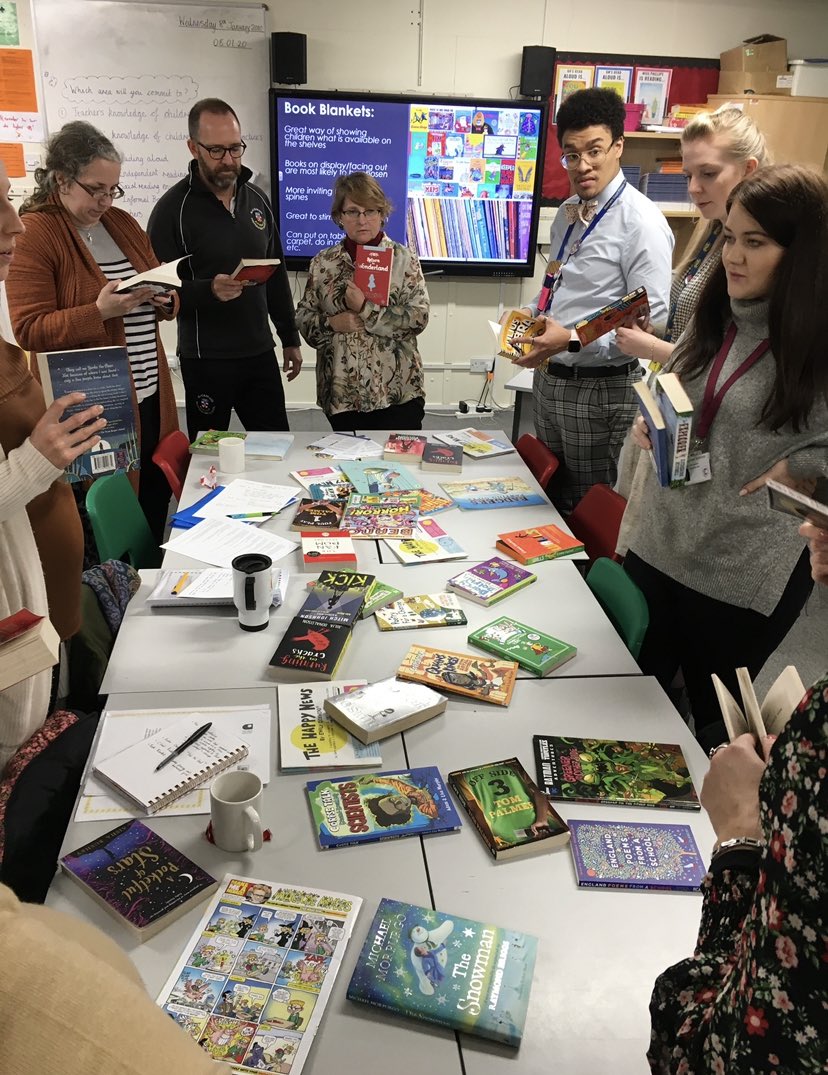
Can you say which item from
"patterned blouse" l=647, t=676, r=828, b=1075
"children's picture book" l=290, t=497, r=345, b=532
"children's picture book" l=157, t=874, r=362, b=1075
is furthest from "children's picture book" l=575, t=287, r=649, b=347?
"patterned blouse" l=647, t=676, r=828, b=1075

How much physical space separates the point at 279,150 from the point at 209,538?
381 cm

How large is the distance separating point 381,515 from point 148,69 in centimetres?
398

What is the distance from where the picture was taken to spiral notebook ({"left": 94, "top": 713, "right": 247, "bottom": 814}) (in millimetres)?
1422

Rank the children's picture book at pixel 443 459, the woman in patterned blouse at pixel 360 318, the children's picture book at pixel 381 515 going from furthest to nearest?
1. the woman in patterned blouse at pixel 360 318
2. the children's picture book at pixel 443 459
3. the children's picture book at pixel 381 515

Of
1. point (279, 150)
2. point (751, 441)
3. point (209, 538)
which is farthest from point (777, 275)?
point (279, 150)

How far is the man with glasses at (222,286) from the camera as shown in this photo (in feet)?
10.9

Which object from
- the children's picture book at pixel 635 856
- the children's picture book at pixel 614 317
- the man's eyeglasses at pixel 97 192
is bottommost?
the children's picture book at pixel 635 856

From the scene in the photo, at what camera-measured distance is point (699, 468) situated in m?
2.03

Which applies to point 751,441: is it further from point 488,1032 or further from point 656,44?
point 656,44

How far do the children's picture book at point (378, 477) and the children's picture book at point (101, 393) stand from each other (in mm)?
734

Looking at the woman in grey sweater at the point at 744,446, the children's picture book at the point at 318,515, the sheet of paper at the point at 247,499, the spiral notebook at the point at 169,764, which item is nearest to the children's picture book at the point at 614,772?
the woman in grey sweater at the point at 744,446

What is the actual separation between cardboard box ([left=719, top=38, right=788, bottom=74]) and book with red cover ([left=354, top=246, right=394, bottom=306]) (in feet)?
10.7

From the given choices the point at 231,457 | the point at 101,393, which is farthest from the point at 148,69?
the point at 101,393

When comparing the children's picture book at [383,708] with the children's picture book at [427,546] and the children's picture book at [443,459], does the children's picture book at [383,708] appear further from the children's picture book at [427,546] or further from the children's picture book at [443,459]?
the children's picture book at [443,459]
